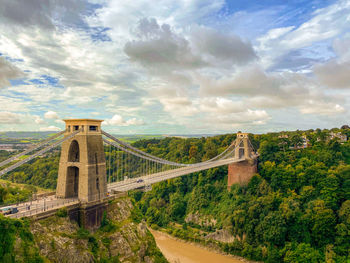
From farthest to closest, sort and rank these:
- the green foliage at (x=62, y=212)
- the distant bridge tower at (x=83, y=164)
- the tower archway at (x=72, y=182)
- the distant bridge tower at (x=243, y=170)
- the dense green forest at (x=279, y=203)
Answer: the distant bridge tower at (x=243, y=170)
the dense green forest at (x=279, y=203)
the tower archway at (x=72, y=182)
the distant bridge tower at (x=83, y=164)
the green foliage at (x=62, y=212)

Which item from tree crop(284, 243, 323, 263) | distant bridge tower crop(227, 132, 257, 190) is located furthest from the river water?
distant bridge tower crop(227, 132, 257, 190)

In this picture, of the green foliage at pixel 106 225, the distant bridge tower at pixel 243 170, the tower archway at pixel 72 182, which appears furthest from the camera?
the distant bridge tower at pixel 243 170

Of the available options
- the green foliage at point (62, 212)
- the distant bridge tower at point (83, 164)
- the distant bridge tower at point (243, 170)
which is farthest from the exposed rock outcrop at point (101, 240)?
the distant bridge tower at point (243, 170)

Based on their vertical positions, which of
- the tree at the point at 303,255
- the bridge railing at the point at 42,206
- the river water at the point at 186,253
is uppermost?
the bridge railing at the point at 42,206

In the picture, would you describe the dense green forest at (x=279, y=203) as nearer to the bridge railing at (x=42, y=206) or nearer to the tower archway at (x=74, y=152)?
the bridge railing at (x=42, y=206)

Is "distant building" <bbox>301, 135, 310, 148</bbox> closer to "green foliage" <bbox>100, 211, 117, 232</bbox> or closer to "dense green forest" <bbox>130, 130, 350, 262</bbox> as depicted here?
"dense green forest" <bbox>130, 130, 350, 262</bbox>

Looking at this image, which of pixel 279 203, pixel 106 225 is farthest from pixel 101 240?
pixel 279 203

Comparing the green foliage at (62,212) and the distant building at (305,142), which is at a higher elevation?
the distant building at (305,142)
